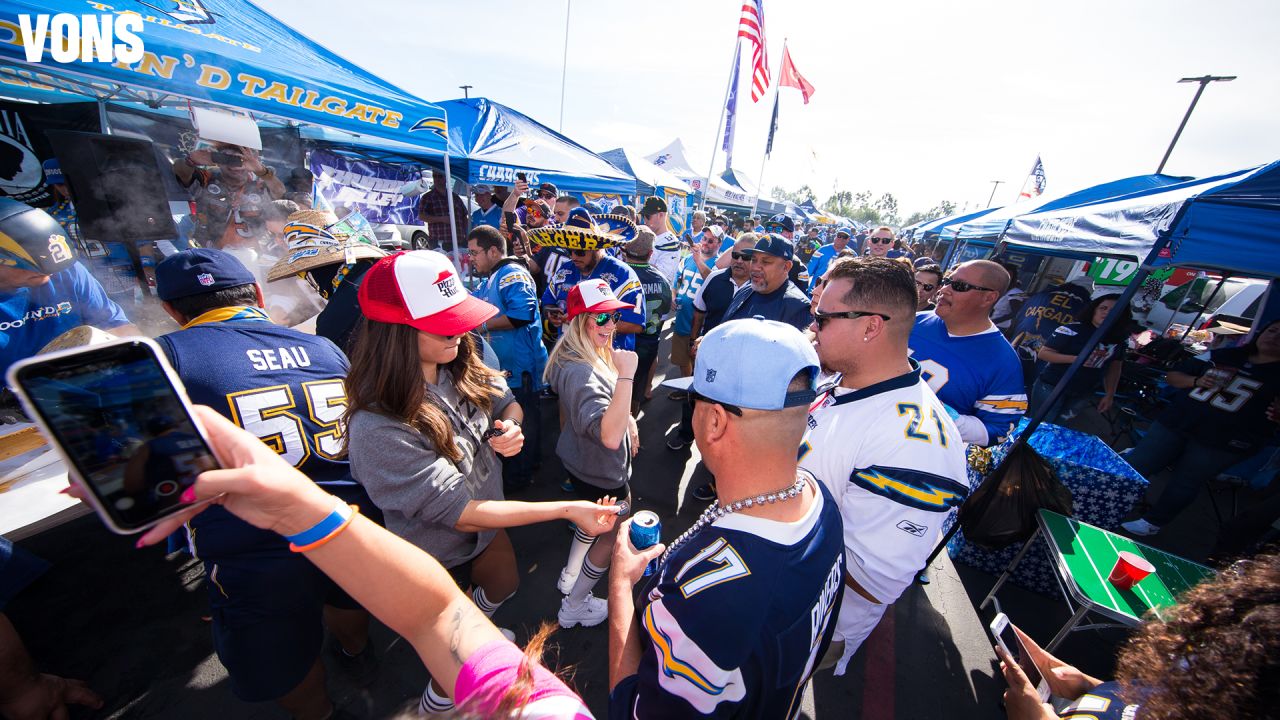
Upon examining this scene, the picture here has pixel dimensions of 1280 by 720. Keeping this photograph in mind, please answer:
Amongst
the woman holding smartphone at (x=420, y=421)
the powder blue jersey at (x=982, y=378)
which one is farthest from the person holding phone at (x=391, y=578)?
the powder blue jersey at (x=982, y=378)

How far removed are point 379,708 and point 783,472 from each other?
107 inches

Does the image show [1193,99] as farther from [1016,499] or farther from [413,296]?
[413,296]

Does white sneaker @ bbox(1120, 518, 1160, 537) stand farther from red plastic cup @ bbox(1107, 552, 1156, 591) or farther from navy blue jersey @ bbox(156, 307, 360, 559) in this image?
navy blue jersey @ bbox(156, 307, 360, 559)

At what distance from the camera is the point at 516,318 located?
381 centimetres

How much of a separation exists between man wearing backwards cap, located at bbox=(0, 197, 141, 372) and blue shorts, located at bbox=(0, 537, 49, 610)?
1.12 m

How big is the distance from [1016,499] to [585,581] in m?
3.26

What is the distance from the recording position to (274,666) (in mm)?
1802

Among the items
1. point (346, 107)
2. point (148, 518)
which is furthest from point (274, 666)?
point (346, 107)

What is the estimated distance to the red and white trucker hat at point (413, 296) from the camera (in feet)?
5.58

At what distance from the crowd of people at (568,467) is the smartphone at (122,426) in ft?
0.18

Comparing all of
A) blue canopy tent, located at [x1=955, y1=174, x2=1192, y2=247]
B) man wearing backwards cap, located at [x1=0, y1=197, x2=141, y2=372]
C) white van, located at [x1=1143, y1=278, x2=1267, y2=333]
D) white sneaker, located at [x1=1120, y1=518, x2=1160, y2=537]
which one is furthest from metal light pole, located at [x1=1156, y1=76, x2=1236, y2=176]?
man wearing backwards cap, located at [x1=0, y1=197, x2=141, y2=372]

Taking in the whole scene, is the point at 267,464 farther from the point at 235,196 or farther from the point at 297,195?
the point at 297,195

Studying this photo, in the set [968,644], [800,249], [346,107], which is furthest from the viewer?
[800,249]

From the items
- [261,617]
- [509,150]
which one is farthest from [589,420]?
[509,150]
